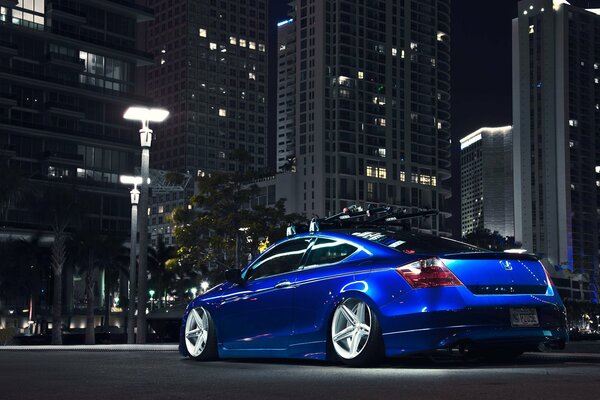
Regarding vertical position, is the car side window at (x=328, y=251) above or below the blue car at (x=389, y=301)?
above

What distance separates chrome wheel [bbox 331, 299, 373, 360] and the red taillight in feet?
1.63

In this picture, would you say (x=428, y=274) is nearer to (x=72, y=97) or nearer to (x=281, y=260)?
(x=281, y=260)

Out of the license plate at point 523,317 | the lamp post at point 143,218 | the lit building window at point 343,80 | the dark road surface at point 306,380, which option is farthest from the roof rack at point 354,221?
the lit building window at point 343,80

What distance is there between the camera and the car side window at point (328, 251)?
881 cm

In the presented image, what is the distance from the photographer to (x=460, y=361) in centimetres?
891

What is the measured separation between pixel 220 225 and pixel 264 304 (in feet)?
127

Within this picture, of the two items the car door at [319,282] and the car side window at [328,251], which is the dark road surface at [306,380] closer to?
the car door at [319,282]

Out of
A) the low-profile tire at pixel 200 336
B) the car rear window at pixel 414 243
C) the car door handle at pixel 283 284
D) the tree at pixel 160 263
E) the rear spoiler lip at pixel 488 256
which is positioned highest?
the tree at pixel 160 263

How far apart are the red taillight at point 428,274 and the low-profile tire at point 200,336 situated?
282 centimetres

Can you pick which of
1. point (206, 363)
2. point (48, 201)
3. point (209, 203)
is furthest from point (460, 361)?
point (48, 201)

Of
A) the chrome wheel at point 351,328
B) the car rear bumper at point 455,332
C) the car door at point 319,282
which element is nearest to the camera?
the car rear bumper at point 455,332

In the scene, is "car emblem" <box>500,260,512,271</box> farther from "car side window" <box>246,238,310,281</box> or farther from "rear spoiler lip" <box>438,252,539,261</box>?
"car side window" <box>246,238,310,281</box>

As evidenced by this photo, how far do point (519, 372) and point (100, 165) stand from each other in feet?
354

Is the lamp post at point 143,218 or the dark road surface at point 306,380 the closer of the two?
the dark road surface at point 306,380
